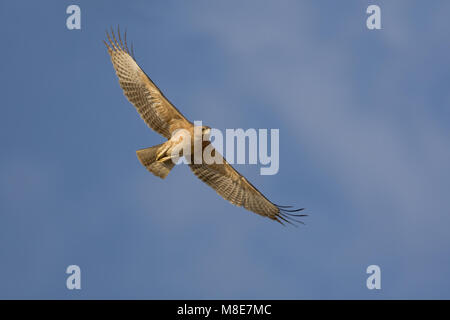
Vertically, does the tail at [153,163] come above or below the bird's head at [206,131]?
below

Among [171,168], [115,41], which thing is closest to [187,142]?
[171,168]

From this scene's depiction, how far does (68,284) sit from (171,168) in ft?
10.8

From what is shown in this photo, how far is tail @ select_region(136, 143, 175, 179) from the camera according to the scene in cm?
1348

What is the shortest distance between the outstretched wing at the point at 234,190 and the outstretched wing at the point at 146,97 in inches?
48.5

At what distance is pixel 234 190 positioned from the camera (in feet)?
48.0

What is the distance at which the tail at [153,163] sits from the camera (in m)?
13.5

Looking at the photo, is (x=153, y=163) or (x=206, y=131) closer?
(x=206, y=131)

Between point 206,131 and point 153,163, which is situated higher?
point 206,131

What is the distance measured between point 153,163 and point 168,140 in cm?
59

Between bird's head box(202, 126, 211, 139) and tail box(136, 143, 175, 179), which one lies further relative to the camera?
tail box(136, 143, 175, 179)

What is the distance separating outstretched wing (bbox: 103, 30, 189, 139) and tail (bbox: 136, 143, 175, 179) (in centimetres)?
57

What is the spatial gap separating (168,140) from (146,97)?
1167 millimetres

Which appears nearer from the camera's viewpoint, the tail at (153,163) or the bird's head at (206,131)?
the bird's head at (206,131)
